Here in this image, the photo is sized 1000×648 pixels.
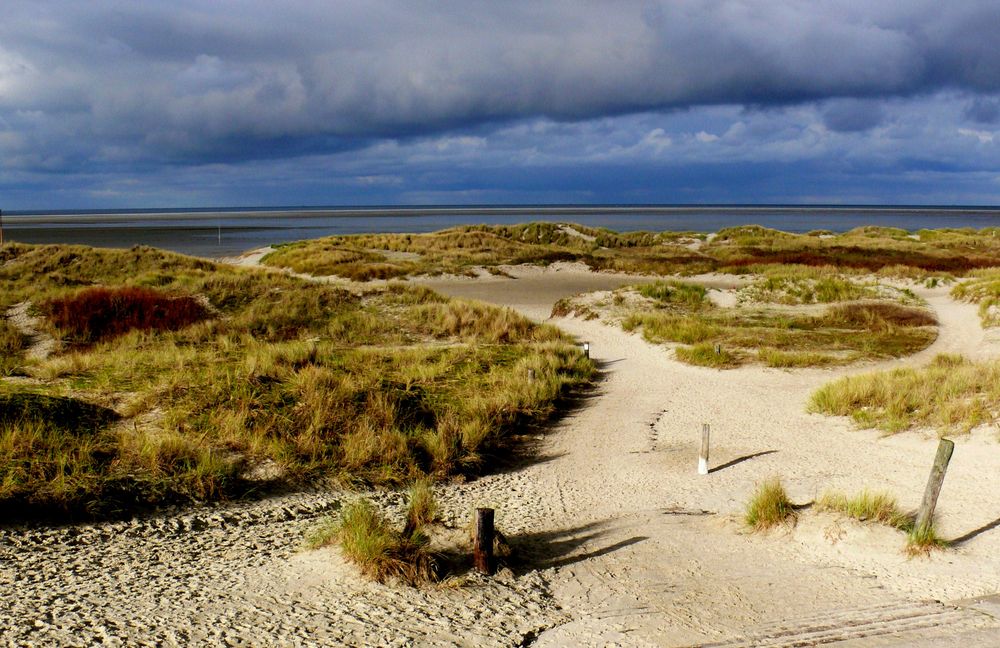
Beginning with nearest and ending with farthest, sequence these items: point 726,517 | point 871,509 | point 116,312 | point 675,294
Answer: point 871,509
point 726,517
point 116,312
point 675,294

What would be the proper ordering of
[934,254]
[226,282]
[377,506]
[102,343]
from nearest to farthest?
[377,506] → [102,343] → [226,282] → [934,254]

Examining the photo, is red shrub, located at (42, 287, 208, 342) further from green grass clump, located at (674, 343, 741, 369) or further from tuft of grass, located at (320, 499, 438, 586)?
tuft of grass, located at (320, 499, 438, 586)

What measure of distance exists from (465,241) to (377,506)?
47787 mm

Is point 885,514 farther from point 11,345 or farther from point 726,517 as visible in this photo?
point 11,345

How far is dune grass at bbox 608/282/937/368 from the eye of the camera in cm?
1855

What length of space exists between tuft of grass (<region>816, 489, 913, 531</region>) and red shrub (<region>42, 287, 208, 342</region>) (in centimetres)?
1790

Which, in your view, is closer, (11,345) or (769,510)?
(769,510)

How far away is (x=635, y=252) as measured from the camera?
176 ft

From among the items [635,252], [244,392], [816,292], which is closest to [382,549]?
[244,392]

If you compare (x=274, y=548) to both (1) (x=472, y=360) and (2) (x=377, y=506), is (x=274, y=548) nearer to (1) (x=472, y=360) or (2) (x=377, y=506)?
(2) (x=377, y=506)

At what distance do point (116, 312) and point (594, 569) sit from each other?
18.3m

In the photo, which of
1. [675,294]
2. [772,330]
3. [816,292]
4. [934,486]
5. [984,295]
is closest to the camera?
[934,486]

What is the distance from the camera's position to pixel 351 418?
454 inches

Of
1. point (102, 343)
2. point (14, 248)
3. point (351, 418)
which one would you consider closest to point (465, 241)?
point (14, 248)
